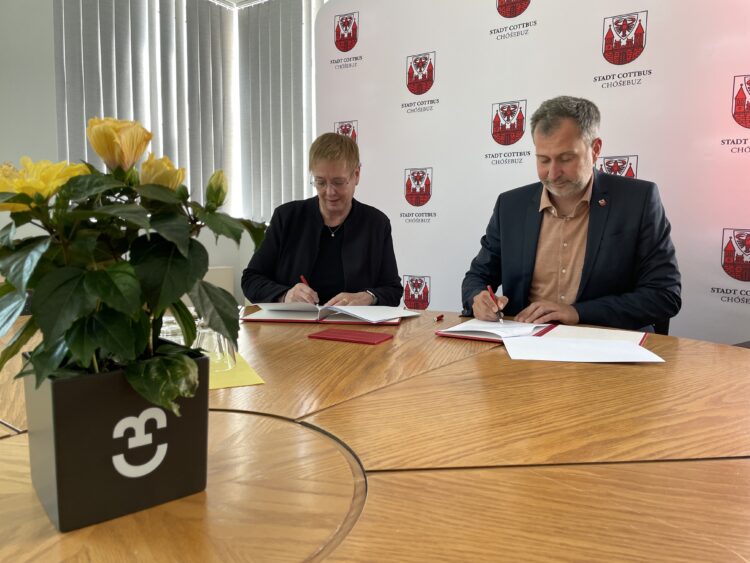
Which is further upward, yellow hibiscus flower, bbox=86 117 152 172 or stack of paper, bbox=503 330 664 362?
yellow hibiscus flower, bbox=86 117 152 172

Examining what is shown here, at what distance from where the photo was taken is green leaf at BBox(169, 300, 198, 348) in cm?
56

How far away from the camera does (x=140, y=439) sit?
55cm

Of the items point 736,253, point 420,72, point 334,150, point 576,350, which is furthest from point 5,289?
point 420,72

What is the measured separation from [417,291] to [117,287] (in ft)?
10.5

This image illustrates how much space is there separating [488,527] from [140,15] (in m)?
4.35

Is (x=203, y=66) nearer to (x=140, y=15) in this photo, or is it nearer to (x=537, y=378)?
(x=140, y=15)

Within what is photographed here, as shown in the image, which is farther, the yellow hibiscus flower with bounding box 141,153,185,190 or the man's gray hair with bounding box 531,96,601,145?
the man's gray hair with bounding box 531,96,601,145

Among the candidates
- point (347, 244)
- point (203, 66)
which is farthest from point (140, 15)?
point (347, 244)

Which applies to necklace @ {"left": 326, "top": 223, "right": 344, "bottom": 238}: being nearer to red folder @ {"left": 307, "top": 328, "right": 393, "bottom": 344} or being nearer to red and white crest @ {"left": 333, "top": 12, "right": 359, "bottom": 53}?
red folder @ {"left": 307, "top": 328, "right": 393, "bottom": 344}

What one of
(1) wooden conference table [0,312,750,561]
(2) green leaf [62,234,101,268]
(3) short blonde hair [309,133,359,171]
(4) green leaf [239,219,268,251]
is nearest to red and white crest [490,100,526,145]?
(3) short blonde hair [309,133,359,171]

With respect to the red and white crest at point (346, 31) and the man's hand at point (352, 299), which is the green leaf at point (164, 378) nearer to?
the man's hand at point (352, 299)

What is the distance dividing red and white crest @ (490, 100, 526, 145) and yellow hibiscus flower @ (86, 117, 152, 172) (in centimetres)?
291

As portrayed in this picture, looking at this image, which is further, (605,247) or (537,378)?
(605,247)

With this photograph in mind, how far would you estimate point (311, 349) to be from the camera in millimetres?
1414
